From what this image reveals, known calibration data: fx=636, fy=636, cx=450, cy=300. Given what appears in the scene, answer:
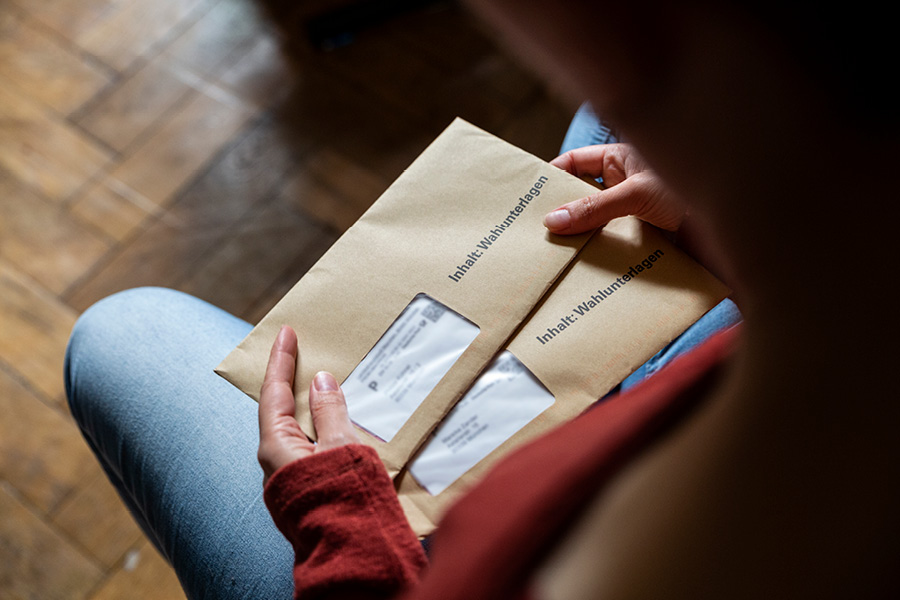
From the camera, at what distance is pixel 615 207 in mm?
489

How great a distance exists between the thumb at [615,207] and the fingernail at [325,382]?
20cm

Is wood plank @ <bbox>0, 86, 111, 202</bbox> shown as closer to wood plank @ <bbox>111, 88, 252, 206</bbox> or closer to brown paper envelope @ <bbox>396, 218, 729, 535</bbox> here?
wood plank @ <bbox>111, 88, 252, 206</bbox>

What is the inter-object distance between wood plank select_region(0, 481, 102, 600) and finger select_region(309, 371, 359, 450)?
69cm

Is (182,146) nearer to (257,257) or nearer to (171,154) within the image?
(171,154)

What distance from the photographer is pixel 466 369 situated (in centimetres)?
46

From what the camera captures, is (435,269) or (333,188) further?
(333,188)

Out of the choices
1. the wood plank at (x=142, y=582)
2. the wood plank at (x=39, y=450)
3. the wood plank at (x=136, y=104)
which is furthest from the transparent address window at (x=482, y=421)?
the wood plank at (x=136, y=104)

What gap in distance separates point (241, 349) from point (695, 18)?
0.41 meters

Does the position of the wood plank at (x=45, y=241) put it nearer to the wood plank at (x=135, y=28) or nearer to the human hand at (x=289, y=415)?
the wood plank at (x=135, y=28)

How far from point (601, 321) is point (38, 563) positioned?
91cm

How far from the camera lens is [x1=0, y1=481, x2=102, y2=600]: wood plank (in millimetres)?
907

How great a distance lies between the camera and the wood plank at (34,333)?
1.03 meters

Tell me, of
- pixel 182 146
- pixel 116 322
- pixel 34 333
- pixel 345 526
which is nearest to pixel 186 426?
pixel 116 322

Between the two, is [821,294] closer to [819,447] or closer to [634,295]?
[819,447]
